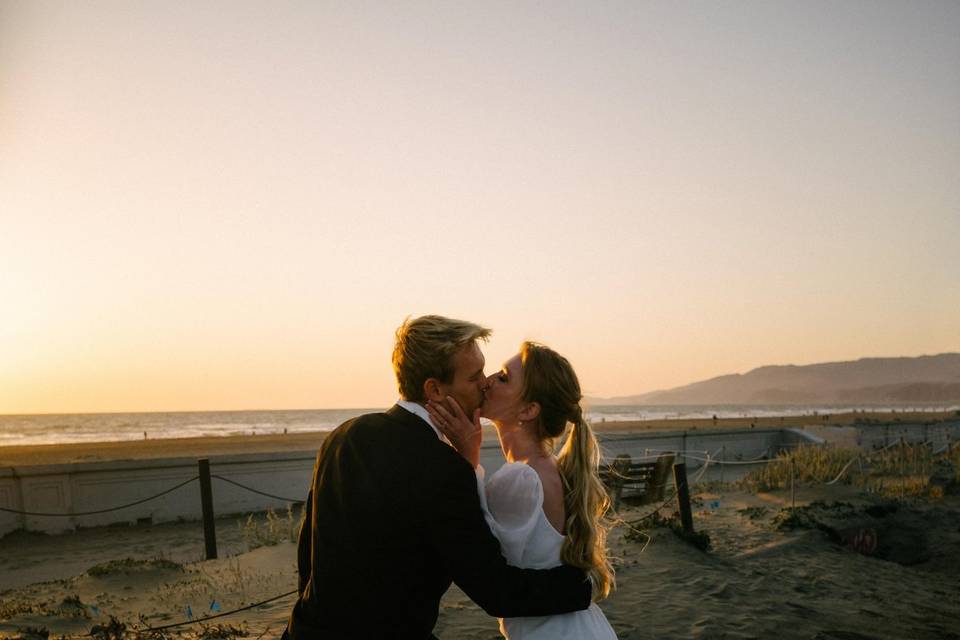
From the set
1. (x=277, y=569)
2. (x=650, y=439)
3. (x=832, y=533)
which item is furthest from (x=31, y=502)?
(x=650, y=439)

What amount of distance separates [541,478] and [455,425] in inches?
21.4

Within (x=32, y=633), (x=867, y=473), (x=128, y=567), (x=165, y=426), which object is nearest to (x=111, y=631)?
(x=32, y=633)

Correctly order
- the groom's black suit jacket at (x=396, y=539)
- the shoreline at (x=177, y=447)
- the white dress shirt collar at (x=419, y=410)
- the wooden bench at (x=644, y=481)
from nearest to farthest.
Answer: the groom's black suit jacket at (x=396, y=539) < the white dress shirt collar at (x=419, y=410) < the wooden bench at (x=644, y=481) < the shoreline at (x=177, y=447)

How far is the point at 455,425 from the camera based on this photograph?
250 cm

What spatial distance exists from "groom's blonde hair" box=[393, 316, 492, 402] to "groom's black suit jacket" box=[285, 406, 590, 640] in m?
0.18

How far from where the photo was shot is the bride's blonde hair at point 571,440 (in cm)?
280

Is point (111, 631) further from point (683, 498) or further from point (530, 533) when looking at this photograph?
point (683, 498)

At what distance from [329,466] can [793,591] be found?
23.4 feet

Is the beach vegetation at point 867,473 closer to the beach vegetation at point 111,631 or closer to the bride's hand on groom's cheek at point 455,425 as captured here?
the beach vegetation at point 111,631

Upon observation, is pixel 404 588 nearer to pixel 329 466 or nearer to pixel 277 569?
pixel 329 466

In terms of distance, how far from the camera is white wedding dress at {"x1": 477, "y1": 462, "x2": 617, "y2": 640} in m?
2.65

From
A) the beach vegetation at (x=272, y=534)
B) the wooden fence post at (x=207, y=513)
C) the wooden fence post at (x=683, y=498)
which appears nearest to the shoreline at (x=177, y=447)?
the beach vegetation at (x=272, y=534)

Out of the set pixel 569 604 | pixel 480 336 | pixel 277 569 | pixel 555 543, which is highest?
pixel 480 336

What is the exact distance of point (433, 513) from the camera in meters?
2.10
